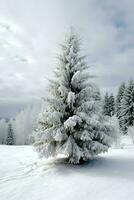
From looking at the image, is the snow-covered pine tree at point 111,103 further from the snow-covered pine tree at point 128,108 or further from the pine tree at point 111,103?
the snow-covered pine tree at point 128,108

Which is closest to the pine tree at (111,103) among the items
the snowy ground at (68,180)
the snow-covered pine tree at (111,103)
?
the snow-covered pine tree at (111,103)

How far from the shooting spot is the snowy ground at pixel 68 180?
804cm

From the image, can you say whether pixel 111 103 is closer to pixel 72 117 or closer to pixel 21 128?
pixel 21 128

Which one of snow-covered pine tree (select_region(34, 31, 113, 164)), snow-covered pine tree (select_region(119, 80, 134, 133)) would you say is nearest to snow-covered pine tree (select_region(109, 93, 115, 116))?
snow-covered pine tree (select_region(119, 80, 134, 133))

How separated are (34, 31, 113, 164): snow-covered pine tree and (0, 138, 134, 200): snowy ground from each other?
2.59ft

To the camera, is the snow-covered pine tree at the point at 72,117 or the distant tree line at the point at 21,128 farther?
the distant tree line at the point at 21,128

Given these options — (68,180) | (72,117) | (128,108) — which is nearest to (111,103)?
(128,108)

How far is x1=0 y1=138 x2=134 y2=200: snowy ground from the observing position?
26.4ft

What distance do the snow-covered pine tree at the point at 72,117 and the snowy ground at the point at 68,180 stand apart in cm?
79

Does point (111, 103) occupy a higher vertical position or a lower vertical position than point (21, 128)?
higher

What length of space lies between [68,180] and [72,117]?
2.82m

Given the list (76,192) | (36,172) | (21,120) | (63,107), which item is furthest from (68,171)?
(21,120)

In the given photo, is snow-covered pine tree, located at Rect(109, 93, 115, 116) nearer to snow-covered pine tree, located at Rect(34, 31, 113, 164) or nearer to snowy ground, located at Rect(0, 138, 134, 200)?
snowy ground, located at Rect(0, 138, 134, 200)

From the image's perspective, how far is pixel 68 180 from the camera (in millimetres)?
9336
